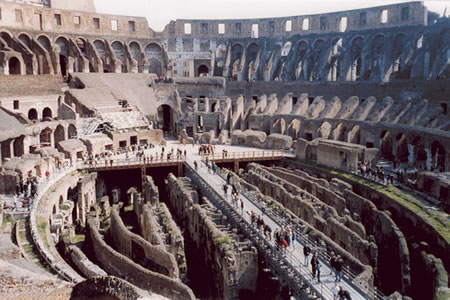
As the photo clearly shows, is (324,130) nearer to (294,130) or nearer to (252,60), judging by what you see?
(294,130)

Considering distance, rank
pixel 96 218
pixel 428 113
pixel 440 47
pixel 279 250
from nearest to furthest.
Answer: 1. pixel 279 250
2. pixel 96 218
3. pixel 428 113
4. pixel 440 47

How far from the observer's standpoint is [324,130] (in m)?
43.0

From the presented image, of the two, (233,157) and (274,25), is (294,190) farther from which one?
(274,25)

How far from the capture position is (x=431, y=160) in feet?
109

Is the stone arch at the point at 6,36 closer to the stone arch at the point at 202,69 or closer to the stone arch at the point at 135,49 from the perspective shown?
the stone arch at the point at 135,49

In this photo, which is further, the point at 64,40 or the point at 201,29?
the point at 201,29

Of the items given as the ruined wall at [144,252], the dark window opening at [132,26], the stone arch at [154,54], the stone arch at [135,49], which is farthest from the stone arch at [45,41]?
the ruined wall at [144,252]

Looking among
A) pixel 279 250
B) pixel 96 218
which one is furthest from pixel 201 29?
pixel 279 250

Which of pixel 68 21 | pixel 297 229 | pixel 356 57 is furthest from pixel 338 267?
pixel 68 21

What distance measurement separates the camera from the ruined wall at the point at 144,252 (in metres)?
18.8

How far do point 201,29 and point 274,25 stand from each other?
902 centimetres

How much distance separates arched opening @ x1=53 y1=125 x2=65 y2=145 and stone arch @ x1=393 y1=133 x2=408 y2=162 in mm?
26394

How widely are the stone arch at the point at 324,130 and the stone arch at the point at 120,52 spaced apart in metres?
26.0

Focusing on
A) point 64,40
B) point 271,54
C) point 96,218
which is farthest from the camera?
point 271,54
